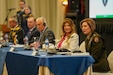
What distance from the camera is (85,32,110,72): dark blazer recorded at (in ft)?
12.4

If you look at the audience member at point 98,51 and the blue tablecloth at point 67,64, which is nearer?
the blue tablecloth at point 67,64

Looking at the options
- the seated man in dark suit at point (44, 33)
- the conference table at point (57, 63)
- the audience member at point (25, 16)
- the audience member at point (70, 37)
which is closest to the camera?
the conference table at point (57, 63)

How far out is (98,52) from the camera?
377 cm

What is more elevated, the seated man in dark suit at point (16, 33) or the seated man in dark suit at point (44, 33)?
the seated man in dark suit at point (44, 33)

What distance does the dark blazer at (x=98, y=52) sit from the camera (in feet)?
12.4

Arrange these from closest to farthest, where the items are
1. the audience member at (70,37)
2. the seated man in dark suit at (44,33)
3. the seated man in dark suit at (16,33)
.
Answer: the audience member at (70,37), the seated man in dark suit at (44,33), the seated man in dark suit at (16,33)

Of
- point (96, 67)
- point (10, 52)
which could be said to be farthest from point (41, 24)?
point (96, 67)

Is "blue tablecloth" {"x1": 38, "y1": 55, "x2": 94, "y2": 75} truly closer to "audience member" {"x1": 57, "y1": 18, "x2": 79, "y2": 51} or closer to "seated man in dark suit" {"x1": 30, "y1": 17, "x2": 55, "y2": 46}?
"audience member" {"x1": 57, "y1": 18, "x2": 79, "y2": 51}

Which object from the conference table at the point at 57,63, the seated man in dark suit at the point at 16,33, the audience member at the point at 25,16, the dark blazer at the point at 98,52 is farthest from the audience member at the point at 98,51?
the audience member at the point at 25,16

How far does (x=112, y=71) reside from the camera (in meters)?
3.96

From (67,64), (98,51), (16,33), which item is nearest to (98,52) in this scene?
(98,51)

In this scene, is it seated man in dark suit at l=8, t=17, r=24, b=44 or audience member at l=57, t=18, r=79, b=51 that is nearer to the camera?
audience member at l=57, t=18, r=79, b=51

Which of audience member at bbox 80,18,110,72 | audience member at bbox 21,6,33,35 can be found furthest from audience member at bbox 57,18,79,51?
audience member at bbox 21,6,33,35

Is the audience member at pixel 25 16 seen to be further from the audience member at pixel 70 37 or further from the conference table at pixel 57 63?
the conference table at pixel 57 63
